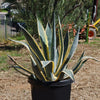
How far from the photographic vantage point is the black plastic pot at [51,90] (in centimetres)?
251

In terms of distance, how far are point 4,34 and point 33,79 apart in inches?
348

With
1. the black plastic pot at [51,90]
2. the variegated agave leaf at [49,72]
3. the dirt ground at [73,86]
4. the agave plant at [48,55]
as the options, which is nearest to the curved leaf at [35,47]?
the agave plant at [48,55]

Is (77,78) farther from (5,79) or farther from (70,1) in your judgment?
(70,1)

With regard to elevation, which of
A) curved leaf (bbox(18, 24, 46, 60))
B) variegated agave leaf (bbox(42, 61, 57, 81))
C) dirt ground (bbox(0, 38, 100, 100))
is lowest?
dirt ground (bbox(0, 38, 100, 100))

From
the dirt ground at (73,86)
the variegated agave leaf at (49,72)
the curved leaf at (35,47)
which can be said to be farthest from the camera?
the dirt ground at (73,86)

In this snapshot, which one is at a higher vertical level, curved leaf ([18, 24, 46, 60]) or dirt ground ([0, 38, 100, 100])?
curved leaf ([18, 24, 46, 60])

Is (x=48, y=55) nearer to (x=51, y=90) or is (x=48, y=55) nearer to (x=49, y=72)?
(x=49, y=72)

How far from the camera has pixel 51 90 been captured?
2.52m

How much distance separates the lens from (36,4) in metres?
7.84

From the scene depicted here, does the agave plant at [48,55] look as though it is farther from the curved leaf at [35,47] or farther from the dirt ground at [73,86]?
the dirt ground at [73,86]

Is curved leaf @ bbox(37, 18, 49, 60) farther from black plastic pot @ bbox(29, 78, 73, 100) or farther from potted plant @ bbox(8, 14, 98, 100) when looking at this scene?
black plastic pot @ bbox(29, 78, 73, 100)

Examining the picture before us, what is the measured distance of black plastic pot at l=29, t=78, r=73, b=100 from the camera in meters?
2.51

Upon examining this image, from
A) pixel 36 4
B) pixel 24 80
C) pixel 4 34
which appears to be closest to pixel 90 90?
pixel 24 80

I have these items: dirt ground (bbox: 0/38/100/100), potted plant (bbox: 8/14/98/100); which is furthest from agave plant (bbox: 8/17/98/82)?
dirt ground (bbox: 0/38/100/100)
